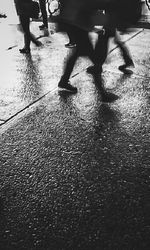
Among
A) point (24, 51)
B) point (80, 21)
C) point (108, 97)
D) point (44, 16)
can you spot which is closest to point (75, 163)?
point (108, 97)

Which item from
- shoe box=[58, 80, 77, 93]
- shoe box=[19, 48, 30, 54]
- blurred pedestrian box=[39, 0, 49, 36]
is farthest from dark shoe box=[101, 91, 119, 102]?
blurred pedestrian box=[39, 0, 49, 36]

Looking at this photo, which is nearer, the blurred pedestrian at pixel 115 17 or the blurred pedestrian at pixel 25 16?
the blurred pedestrian at pixel 115 17

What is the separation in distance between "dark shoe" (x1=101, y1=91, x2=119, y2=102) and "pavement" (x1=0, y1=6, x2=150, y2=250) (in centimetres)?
9

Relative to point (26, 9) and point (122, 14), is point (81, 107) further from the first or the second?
point (26, 9)

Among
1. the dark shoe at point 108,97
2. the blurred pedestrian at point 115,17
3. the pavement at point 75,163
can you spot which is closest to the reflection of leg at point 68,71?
the pavement at point 75,163

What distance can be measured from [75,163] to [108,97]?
1.60 m

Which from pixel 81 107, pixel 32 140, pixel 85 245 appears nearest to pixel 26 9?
pixel 81 107

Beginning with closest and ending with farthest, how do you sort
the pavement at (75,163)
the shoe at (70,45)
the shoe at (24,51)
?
the pavement at (75,163) < the shoe at (24,51) < the shoe at (70,45)

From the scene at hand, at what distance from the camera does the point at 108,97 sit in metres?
4.23

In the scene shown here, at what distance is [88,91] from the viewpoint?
4.49 metres

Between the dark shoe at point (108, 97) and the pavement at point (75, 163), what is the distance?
9cm

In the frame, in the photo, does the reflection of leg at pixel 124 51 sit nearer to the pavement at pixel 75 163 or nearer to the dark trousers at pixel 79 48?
the pavement at pixel 75 163

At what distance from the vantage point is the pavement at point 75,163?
2.24 m

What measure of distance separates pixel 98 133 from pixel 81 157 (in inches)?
20.4
